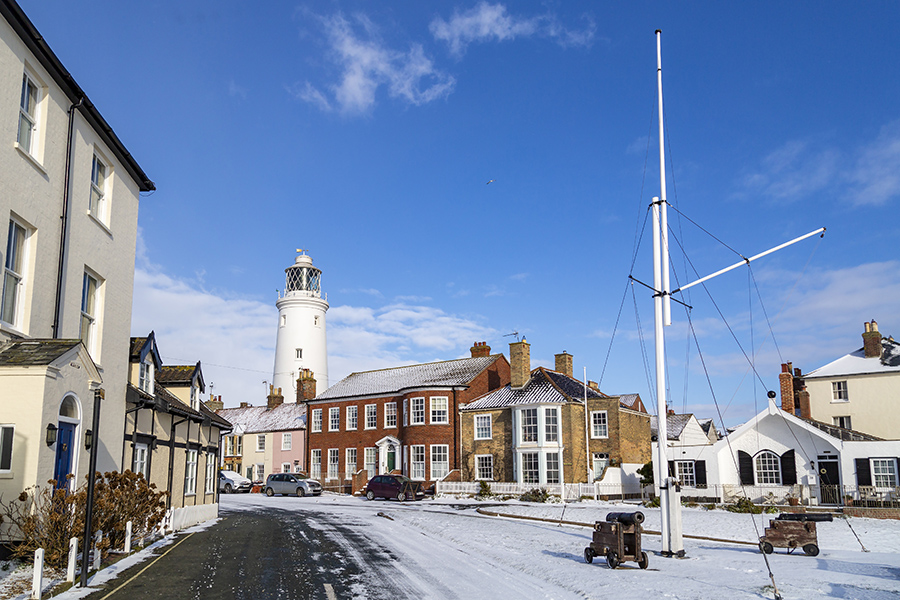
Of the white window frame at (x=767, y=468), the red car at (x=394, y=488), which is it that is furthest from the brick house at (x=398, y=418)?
the white window frame at (x=767, y=468)

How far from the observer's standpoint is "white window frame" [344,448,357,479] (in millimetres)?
52219

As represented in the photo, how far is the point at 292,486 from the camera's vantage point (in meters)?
47.0

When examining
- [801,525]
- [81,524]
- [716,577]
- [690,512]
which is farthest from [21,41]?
[690,512]

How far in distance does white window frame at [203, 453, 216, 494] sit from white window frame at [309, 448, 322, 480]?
25.8 m

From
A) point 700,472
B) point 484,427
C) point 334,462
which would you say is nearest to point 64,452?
point 700,472

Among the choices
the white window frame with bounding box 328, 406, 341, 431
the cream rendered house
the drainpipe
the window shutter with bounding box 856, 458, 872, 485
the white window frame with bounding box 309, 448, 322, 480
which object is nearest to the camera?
the cream rendered house

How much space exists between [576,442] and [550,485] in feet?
9.66

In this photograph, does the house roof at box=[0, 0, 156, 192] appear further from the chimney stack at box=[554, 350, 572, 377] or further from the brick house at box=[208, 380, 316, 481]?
the brick house at box=[208, 380, 316, 481]

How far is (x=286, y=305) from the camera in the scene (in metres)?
68.4

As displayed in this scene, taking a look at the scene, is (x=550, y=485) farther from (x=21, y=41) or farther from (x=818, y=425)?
(x=21, y=41)

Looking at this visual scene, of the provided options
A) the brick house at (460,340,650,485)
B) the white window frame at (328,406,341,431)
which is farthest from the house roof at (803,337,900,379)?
the white window frame at (328,406,341,431)

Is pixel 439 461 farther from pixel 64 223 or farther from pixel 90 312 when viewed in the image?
pixel 64 223

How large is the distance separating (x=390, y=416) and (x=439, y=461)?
562 cm

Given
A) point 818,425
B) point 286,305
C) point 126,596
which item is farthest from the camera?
point 286,305
